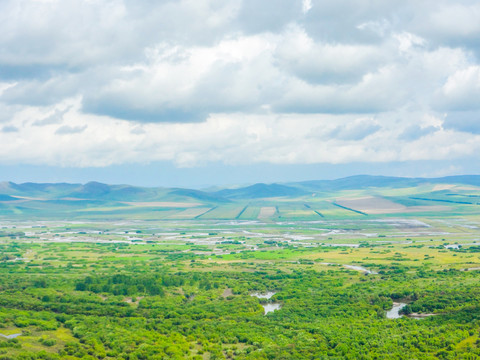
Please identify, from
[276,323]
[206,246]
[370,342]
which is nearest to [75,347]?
[276,323]

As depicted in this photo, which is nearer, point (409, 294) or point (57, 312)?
point (57, 312)

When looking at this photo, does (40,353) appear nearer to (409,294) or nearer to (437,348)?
(437,348)

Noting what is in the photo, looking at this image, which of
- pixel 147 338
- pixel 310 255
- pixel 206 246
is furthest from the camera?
pixel 206 246

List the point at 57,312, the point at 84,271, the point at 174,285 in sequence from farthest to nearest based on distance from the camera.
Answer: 1. the point at 84,271
2. the point at 174,285
3. the point at 57,312

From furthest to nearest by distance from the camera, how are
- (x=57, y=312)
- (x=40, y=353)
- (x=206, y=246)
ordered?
(x=206, y=246) → (x=57, y=312) → (x=40, y=353)

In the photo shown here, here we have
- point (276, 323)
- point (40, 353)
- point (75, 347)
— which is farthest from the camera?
point (276, 323)

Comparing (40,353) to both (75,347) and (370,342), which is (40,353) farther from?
(370,342)

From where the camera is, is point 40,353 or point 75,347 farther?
point 75,347

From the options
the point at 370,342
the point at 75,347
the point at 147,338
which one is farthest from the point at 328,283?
the point at 75,347
